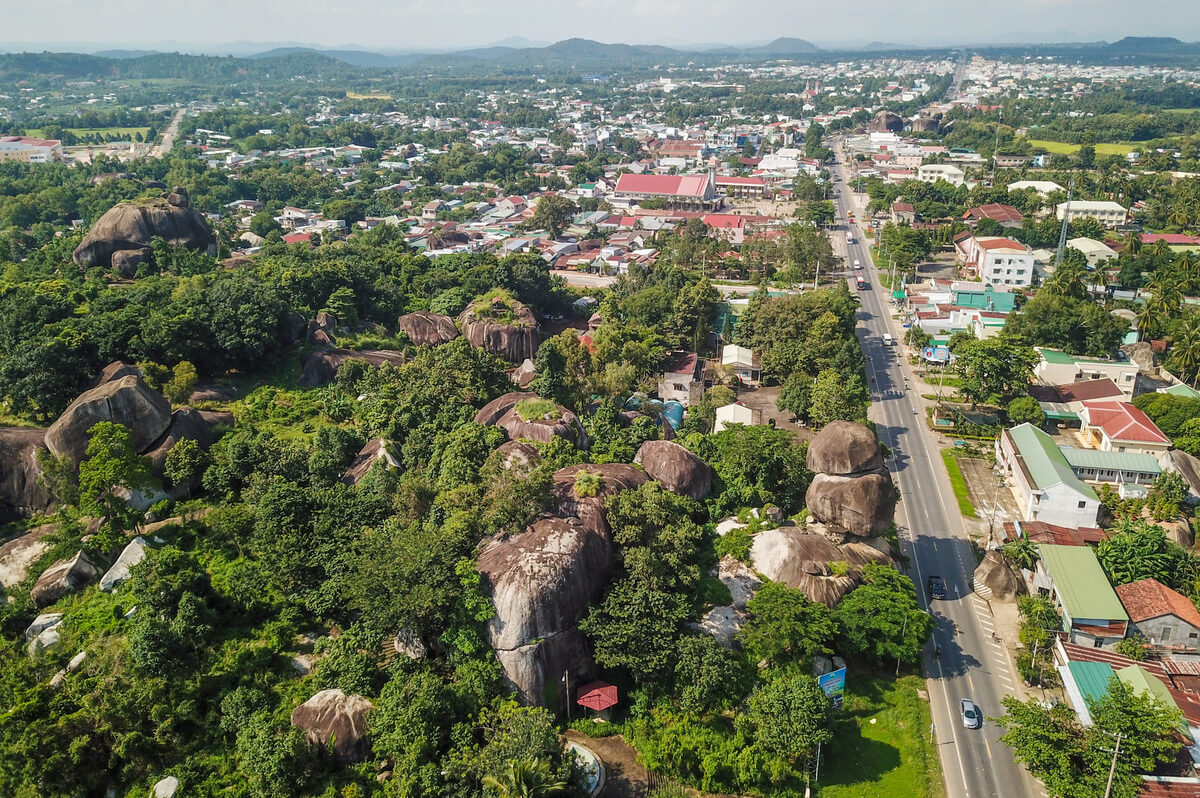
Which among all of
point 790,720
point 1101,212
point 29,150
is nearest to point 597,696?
point 790,720

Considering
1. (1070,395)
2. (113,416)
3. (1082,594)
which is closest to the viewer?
(1082,594)

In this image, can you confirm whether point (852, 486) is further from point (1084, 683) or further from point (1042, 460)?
point (1042, 460)

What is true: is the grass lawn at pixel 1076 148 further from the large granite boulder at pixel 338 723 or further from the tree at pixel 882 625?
the large granite boulder at pixel 338 723

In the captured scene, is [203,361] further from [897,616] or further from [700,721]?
[897,616]

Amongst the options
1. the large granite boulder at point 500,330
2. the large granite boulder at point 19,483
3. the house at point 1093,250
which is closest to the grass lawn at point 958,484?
the large granite boulder at point 500,330

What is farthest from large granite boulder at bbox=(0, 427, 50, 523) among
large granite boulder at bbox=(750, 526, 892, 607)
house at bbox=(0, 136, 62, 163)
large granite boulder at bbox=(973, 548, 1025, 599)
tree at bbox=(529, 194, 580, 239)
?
house at bbox=(0, 136, 62, 163)

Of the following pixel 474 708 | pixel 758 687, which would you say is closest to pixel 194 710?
pixel 474 708
